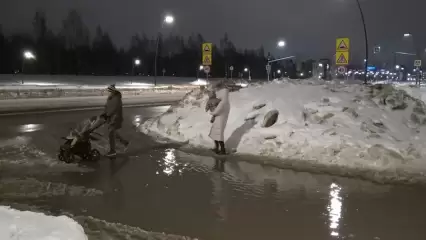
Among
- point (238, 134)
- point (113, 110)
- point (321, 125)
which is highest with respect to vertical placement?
point (113, 110)

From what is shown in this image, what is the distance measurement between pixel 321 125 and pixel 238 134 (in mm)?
2373

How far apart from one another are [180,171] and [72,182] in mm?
2350

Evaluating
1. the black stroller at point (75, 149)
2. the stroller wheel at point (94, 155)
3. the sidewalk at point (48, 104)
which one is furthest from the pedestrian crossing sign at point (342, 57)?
the black stroller at point (75, 149)

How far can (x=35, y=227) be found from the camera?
16.2 ft

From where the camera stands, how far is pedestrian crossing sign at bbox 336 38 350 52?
20580mm

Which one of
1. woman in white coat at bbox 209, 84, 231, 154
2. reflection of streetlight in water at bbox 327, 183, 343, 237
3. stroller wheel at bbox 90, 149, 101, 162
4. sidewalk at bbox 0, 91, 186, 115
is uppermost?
woman in white coat at bbox 209, 84, 231, 154

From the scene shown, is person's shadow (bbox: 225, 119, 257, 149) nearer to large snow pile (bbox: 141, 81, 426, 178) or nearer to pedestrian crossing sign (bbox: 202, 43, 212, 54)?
large snow pile (bbox: 141, 81, 426, 178)

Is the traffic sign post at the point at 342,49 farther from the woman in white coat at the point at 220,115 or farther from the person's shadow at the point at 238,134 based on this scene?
the woman in white coat at the point at 220,115

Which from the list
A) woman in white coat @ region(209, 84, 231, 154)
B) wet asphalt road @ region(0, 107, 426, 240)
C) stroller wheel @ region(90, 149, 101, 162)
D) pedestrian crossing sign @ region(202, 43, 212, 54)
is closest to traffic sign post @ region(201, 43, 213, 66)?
pedestrian crossing sign @ region(202, 43, 212, 54)

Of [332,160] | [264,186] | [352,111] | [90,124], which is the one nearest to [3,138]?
[90,124]

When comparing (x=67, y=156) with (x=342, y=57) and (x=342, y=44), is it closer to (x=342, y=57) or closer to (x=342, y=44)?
(x=342, y=44)

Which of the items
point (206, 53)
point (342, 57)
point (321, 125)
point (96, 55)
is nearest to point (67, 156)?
point (321, 125)

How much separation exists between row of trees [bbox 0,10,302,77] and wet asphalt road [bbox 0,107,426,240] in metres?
65.6

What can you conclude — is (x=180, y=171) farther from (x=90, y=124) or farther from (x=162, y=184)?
(x=90, y=124)
